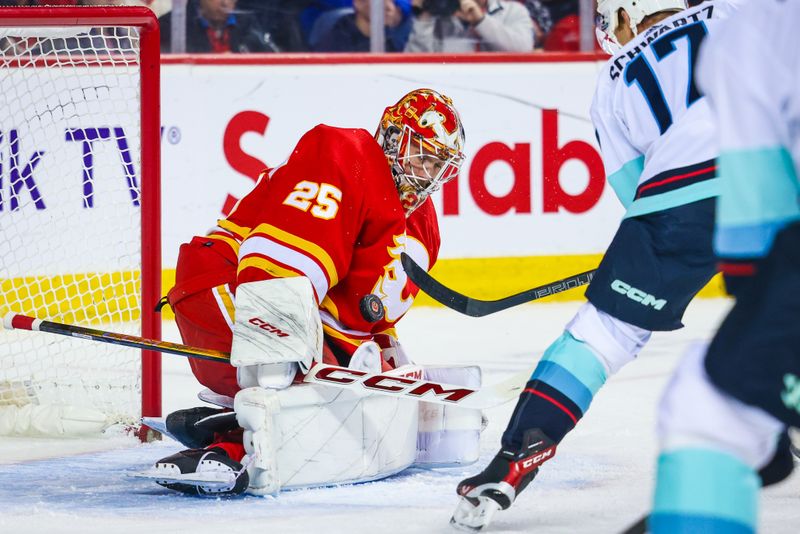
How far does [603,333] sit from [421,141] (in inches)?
23.2

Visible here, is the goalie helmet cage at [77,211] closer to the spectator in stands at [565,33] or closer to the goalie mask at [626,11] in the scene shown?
the goalie mask at [626,11]

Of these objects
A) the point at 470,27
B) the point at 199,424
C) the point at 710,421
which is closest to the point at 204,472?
the point at 199,424

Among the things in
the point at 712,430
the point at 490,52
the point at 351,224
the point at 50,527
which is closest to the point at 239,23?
the point at 490,52

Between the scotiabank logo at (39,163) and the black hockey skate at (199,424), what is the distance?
1158mm

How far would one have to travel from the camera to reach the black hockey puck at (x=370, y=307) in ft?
7.54

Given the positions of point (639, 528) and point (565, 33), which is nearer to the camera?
point (639, 528)

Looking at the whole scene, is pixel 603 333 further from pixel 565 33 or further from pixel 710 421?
pixel 565 33

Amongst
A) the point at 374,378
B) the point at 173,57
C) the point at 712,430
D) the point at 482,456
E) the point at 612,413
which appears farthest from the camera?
the point at 173,57

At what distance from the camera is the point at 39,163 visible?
356 centimetres

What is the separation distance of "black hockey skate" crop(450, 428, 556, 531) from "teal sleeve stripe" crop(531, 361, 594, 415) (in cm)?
7

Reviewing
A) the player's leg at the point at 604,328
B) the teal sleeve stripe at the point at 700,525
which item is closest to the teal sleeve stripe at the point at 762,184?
the teal sleeve stripe at the point at 700,525

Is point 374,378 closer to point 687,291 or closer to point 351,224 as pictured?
point 351,224

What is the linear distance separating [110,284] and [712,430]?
2.60 m

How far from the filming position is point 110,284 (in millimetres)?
3436
